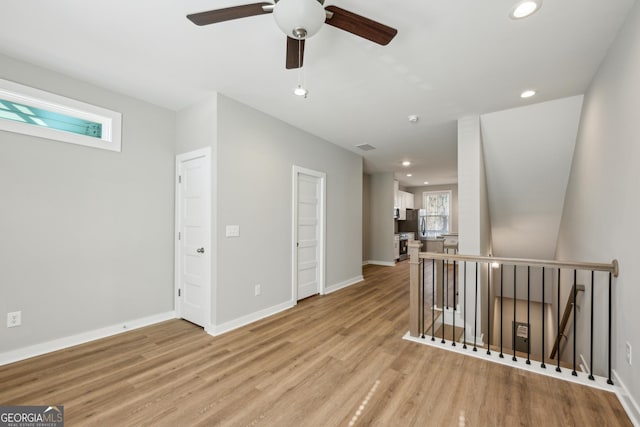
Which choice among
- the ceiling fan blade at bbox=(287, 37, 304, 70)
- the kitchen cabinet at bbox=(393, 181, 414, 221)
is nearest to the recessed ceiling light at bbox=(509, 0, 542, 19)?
the ceiling fan blade at bbox=(287, 37, 304, 70)

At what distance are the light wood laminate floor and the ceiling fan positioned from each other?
2470 millimetres

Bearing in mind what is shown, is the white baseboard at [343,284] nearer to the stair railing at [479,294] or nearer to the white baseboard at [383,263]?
the stair railing at [479,294]

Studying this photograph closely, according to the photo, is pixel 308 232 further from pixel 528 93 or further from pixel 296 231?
pixel 528 93

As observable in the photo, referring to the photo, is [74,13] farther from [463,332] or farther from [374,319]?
[463,332]

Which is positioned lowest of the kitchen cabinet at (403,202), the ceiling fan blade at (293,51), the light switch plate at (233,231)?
the light switch plate at (233,231)

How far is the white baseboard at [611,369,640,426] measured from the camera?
1.71 meters

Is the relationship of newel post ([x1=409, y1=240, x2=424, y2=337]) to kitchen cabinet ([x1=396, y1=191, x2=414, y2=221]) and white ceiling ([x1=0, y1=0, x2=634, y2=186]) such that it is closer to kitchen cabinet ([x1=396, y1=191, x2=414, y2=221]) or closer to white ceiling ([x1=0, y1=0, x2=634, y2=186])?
white ceiling ([x1=0, y1=0, x2=634, y2=186])

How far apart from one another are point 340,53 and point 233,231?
2.24 metres

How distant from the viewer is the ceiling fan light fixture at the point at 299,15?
1.45 meters

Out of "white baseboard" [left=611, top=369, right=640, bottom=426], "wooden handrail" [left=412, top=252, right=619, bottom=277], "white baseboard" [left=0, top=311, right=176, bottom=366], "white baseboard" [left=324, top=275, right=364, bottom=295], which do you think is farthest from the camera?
"white baseboard" [left=324, top=275, right=364, bottom=295]

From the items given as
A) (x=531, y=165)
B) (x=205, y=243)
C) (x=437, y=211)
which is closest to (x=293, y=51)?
(x=205, y=243)

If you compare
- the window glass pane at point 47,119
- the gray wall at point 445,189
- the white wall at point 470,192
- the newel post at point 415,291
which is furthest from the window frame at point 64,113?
the gray wall at point 445,189

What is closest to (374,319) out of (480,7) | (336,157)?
(336,157)

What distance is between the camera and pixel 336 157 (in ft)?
16.7
